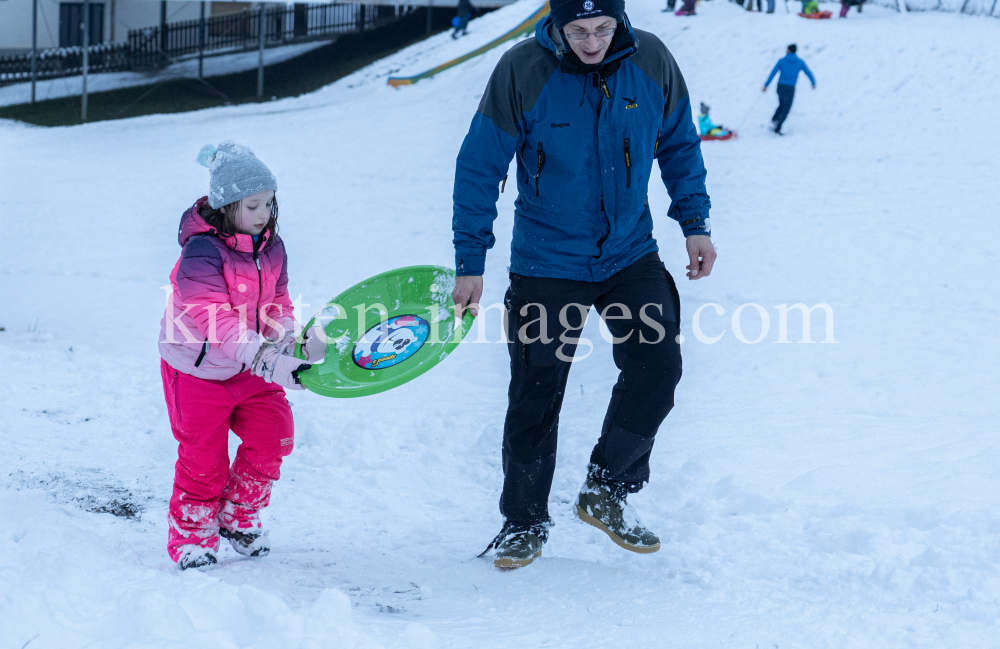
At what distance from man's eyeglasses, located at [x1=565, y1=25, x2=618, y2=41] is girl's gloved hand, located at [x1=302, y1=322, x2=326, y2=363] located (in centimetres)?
126

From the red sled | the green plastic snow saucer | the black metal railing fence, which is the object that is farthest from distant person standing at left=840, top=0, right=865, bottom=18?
the green plastic snow saucer

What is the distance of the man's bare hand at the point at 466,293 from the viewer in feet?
9.62

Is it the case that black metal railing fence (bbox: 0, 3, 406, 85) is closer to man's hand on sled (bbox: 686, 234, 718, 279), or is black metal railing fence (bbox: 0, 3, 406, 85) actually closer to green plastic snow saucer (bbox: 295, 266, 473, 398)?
green plastic snow saucer (bbox: 295, 266, 473, 398)

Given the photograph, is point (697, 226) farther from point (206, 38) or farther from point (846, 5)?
point (206, 38)

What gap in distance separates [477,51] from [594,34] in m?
18.1

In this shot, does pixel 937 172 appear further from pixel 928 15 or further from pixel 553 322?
pixel 928 15

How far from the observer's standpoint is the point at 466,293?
2938 mm

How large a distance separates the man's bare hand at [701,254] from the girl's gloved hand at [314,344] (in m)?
1.31

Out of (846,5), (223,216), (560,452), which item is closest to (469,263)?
(223,216)

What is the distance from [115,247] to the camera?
27.8 ft

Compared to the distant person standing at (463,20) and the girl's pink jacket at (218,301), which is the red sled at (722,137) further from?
the distant person standing at (463,20)

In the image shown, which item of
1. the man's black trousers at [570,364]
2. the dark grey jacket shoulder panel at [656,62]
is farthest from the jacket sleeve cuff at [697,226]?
→ the dark grey jacket shoulder panel at [656,62]

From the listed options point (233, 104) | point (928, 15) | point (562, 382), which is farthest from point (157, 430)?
point (928, 15)

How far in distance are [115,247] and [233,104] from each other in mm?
10641
